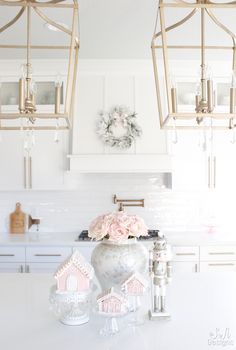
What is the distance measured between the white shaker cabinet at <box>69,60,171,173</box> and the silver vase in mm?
1892

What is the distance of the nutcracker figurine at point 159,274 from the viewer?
1395 mm

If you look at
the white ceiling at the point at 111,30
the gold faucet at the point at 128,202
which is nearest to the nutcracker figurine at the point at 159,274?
the white ceiling at the point at 111,30

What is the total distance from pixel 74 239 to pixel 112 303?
6.78 feet

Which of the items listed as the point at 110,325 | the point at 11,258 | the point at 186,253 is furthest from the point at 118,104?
the point at 110,325

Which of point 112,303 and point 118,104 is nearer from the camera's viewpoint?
point 112,303

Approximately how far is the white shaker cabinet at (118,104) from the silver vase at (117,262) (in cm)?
189

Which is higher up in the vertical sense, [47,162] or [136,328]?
[47,162]

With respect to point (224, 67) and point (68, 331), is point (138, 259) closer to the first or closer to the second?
point (68, 331)

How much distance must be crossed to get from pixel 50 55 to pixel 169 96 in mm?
2485

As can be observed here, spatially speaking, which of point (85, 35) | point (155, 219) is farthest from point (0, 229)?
point (85, 35)

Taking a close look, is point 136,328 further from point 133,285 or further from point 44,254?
point 44,254

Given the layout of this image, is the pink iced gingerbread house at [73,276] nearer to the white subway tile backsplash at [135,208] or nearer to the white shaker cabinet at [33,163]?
the white shaker cabinet at [33,163]

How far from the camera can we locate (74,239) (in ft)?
11.0

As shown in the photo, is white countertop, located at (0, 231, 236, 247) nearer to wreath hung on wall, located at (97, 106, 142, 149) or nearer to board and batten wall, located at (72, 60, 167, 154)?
board and batten wall, located at (72, 60, 167, 154)
